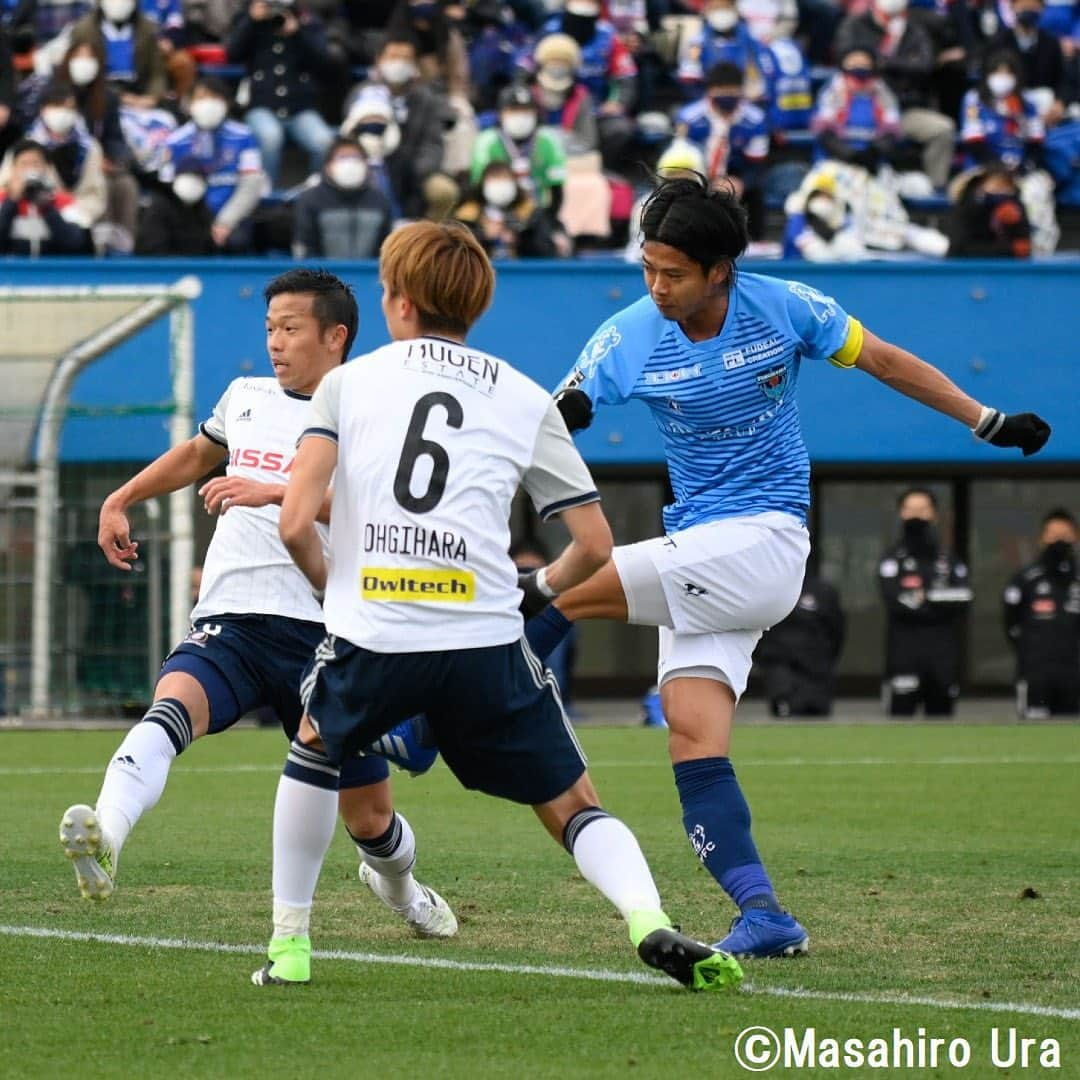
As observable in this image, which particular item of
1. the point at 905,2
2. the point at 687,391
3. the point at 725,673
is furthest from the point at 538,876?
the point at 905,2

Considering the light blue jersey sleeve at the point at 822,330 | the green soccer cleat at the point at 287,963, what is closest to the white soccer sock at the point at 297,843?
the green soccer cleat at the point at 287,963

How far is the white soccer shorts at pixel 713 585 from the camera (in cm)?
621

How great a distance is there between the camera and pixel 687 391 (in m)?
6.18

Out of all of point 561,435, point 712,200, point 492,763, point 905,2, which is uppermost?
point 905,2

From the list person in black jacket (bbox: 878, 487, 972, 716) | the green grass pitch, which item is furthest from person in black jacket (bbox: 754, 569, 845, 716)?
the green grass pitch

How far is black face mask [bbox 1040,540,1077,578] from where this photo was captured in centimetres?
1841

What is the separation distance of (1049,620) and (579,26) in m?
7.04

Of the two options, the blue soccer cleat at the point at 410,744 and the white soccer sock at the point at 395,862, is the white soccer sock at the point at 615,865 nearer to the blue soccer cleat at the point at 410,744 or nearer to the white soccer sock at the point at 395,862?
the blue soccer cleat at the point at 410,744

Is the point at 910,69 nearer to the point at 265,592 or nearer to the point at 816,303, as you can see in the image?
the point at 816,303

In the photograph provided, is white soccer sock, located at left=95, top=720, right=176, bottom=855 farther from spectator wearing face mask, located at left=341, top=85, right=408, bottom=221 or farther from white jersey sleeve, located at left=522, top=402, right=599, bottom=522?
spectator wearing face mask, located at left=341, top=85, right=408, bottom=221

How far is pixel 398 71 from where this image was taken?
19.3 m

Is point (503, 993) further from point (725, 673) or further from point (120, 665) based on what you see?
point (120, 665)

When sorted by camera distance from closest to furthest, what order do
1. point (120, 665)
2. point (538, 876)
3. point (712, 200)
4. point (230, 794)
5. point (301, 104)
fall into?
point (712, 200), point (538, 876), point (230, 794), point (120, 665), point (301, 104)

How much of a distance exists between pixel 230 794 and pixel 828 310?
18.1 ft
